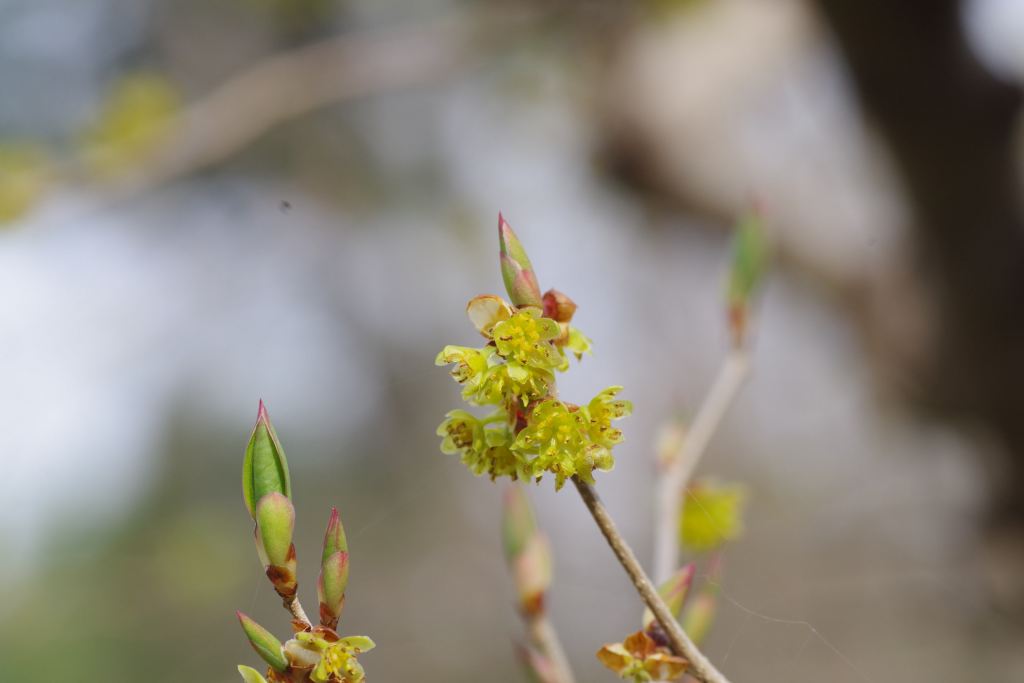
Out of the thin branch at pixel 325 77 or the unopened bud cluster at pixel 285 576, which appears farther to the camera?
the thin branch at pixel 325 77

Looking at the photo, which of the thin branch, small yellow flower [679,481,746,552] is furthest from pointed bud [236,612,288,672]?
→ the thin branch

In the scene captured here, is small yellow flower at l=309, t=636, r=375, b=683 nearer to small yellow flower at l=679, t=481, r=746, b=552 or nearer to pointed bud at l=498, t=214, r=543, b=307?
pointed bud at l=498, t=214, r=543, b=307

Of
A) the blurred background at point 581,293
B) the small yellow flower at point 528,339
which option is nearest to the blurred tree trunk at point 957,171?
the blurred background at point 581,293

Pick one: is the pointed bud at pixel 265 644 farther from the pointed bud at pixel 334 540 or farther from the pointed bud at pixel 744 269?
the pointed bud at pixel 744 269

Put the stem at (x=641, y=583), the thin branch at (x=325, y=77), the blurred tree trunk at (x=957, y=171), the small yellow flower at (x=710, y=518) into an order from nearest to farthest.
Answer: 1. the stem at (x=641, y=583)
2. the small yellow flower at (x=710, y=518)
3. the blurred tree trunk at (x=957, y=171)
4. the thin branch at (x=325, y=77)

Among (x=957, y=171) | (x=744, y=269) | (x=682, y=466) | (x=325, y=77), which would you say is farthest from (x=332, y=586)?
(x=325, y=77)

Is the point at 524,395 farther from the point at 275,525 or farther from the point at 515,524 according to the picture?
the point at 515,524

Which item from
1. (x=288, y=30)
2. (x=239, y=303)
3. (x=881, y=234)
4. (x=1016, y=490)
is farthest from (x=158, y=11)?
(x=1016, y=490)
